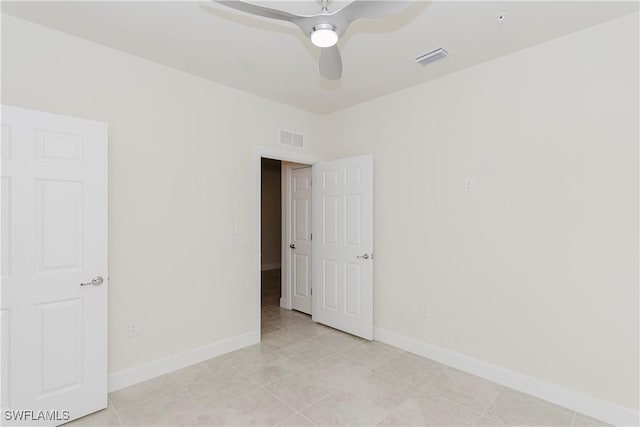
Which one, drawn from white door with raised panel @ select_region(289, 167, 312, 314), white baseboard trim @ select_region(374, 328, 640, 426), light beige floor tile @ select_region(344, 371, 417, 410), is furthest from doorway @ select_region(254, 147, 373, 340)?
light beige floor tile @ select_region(344, 371, 417, 410)

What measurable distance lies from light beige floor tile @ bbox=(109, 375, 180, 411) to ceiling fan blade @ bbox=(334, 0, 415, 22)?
2.98 m

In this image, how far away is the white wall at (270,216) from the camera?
326 inches

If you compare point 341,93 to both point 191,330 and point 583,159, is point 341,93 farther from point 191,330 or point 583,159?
point 191,330

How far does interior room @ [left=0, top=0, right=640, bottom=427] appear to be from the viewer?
2219 millimetres

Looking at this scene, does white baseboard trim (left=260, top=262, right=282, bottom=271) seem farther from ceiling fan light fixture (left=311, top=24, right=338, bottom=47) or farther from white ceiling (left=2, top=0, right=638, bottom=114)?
ceiling fan light fixture (left=311, top=24, right=338, bottom=47)

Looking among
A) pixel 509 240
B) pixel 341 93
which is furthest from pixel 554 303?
pixel 341 93

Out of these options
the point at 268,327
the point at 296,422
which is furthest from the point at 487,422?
the point at 268,327

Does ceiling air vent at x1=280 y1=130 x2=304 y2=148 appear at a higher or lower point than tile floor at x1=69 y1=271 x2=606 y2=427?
higher

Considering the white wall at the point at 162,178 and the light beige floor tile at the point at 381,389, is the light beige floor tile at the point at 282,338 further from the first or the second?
the light beige floor tile at the point at 381,389

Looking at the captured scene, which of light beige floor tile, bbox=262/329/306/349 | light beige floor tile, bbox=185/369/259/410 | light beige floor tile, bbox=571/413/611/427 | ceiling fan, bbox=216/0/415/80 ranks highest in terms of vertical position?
ceiling fan, bbox=216/0/415/80

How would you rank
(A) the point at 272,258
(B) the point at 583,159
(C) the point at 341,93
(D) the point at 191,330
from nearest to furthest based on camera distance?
(B) the point at 583,159
(D) the point at 191,330
(C) the point at 341,93
(A) the point at 272,258

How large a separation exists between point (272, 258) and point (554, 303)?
6643 millimetres

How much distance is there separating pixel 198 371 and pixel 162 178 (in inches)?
71.1

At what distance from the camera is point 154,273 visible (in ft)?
9.64
